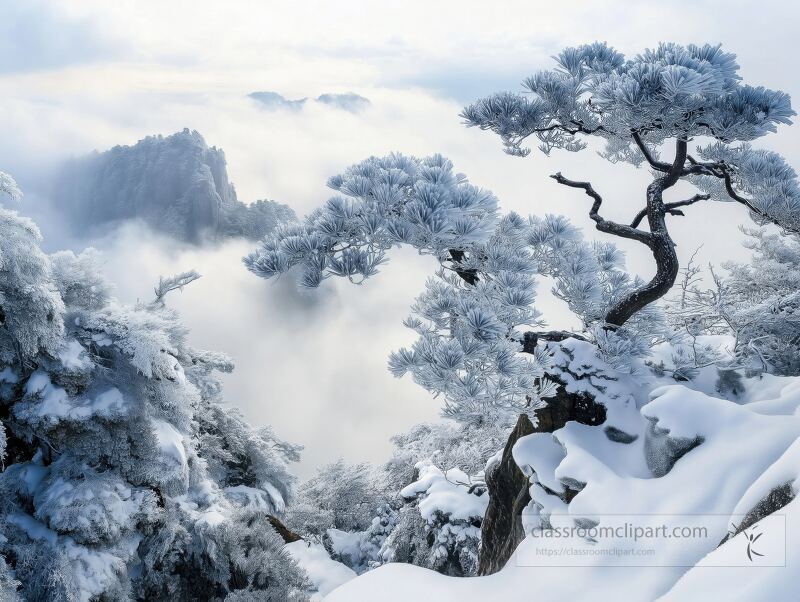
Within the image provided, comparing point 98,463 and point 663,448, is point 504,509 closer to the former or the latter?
point 663,448

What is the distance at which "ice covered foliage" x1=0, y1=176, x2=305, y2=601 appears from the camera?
6406 millimetres

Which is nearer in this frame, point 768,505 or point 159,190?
point 768,505

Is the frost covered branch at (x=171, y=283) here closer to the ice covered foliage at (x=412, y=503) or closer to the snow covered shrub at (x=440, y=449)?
the ice covered foliage at (x=412, y=503)

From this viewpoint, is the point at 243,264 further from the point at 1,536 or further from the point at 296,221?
the point at 1,536

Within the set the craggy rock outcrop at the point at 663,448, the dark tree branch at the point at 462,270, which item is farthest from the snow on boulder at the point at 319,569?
the dark tree branch at the point at 462,270

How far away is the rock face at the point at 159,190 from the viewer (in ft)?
332

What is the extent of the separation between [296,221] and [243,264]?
0.64 meters

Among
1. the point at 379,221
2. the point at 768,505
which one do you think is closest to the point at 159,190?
the point at 379,221

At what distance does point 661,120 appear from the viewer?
4.36 meters

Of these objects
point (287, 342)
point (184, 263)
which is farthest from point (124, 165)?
point (287, 342)

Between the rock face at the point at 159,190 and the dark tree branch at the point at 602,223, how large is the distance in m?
99.5

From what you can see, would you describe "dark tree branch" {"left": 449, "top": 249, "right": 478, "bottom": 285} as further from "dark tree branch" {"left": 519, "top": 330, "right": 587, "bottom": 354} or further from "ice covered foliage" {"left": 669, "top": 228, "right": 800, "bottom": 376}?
"ice covered foliage" {"left": 669, "top": 228, "right": 800, "bottom": 376}

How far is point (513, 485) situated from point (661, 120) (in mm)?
3965

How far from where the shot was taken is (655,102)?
13.2 ft
